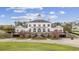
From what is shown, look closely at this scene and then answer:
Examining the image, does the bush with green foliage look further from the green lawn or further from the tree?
the tree

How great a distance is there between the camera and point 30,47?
2.27 metres

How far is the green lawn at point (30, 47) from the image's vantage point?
2271 mm

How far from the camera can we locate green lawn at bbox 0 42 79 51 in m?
2.27

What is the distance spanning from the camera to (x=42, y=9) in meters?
2.28

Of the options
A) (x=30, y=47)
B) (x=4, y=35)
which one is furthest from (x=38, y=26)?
(x=4, y=35)

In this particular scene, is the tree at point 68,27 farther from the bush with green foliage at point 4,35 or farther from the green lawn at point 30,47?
→ the bush with green foliage at point 4,35

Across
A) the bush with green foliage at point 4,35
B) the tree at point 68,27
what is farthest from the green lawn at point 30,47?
the tree at point 68,27

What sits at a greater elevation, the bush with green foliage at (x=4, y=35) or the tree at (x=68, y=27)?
the tree at (x=68, y=27)

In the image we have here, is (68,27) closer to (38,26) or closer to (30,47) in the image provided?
(38,26)

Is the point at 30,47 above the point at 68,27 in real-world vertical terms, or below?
below
